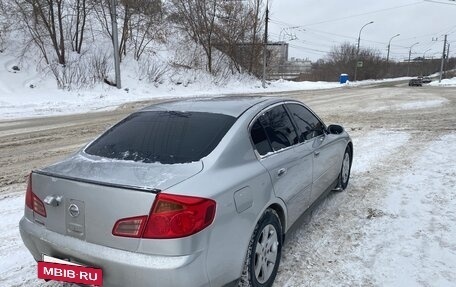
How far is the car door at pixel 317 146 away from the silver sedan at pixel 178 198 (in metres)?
0.32

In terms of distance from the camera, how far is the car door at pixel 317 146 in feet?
13.0

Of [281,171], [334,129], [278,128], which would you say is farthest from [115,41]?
[281,171]

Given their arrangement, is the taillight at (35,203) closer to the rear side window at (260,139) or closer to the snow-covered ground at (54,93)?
the rear side window at (260,139)

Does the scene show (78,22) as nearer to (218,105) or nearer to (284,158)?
(218,105)

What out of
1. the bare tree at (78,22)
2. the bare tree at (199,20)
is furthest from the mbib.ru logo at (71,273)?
the bare tree at (199,20)

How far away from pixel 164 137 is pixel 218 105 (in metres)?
0.67

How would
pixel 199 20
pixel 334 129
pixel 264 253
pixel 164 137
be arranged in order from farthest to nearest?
pixel 199 20, pixel 334 129, pixel 164 137, pixel 264 253

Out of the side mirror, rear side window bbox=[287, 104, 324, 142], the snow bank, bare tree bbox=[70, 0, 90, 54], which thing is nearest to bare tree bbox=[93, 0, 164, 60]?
bare tree bbox=[70, 0, 90, 54]

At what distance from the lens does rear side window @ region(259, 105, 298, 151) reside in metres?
3.34

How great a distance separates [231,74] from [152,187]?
1356 inches

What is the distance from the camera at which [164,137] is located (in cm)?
307

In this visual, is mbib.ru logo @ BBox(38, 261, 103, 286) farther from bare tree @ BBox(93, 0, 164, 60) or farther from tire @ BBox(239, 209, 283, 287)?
bare tree @ BBox(93, 0, 164, 60)

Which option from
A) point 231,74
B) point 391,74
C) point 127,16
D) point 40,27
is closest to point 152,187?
point 40,27

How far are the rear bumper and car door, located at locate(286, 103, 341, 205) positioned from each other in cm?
197
